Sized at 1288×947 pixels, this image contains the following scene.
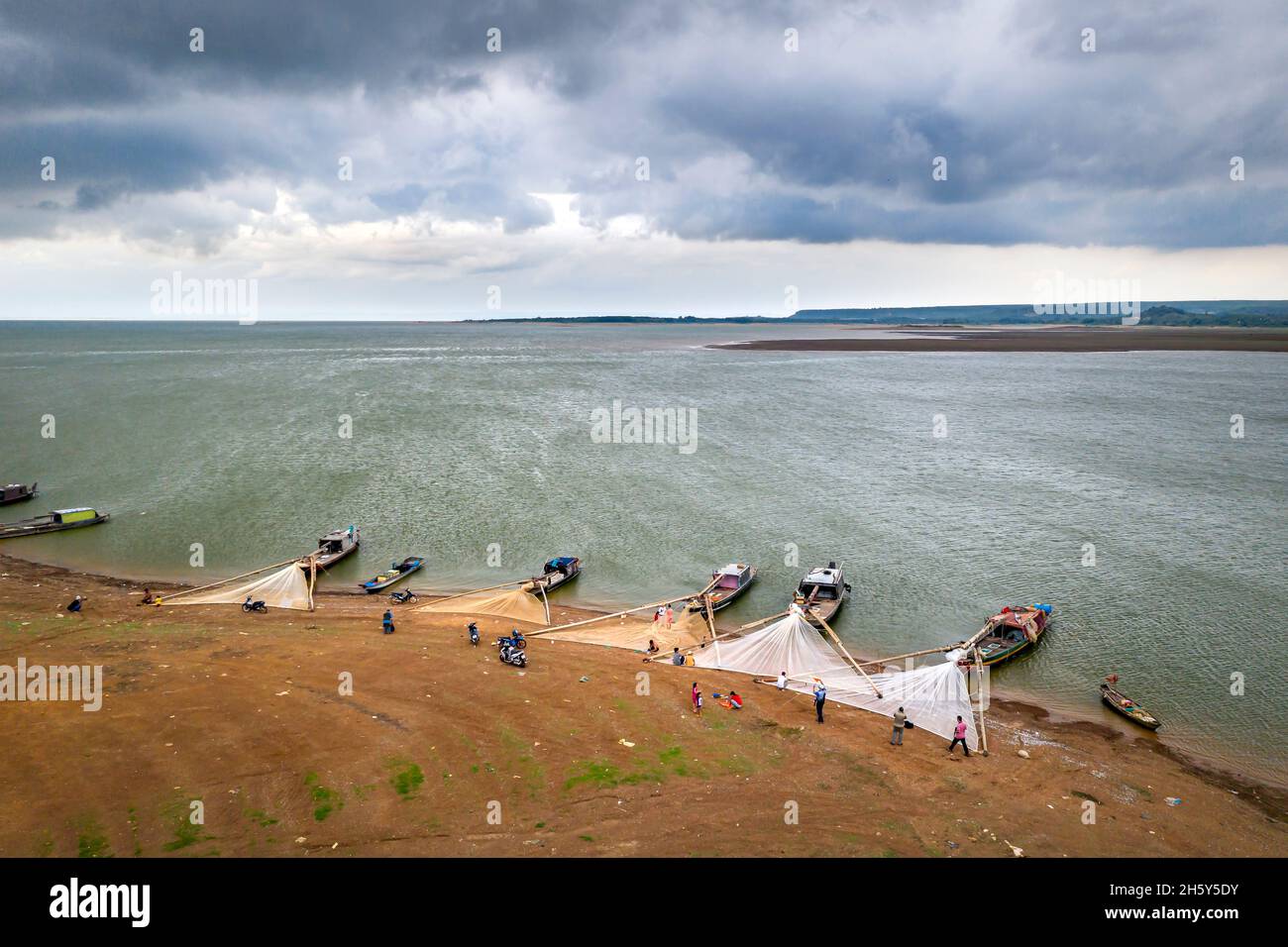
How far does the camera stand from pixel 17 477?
218 feet

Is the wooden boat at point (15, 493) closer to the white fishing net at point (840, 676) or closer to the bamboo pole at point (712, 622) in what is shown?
the bamboo pole at point (712, 622)

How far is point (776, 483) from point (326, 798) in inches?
1947

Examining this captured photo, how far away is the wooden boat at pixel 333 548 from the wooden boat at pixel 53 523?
19.5 meters

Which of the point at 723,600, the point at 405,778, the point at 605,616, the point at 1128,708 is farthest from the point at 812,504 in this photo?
the point at 405,778

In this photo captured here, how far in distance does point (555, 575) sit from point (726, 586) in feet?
33.4

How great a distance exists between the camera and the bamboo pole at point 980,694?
25.8 metres

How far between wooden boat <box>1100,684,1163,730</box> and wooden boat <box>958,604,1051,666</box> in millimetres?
4140

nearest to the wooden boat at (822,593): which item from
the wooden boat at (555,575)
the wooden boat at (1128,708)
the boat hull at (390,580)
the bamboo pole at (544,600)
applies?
the wooden boat at (1128,708)

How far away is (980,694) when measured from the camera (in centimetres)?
3047

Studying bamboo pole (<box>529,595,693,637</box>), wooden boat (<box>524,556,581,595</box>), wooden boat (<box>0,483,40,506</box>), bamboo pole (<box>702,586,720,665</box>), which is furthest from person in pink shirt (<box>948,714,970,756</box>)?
wooden boat (<box>0,483,40,506</box>)

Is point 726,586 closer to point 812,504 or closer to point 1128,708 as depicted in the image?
point 812,504

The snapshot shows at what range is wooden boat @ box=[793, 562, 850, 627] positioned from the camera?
37719 mm

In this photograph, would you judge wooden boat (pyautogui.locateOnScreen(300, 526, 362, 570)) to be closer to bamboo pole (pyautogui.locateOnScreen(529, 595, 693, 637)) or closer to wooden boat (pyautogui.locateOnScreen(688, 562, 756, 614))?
bamboo pole (pyautogui.locateOnScreen(529, 595, 693, 637))
